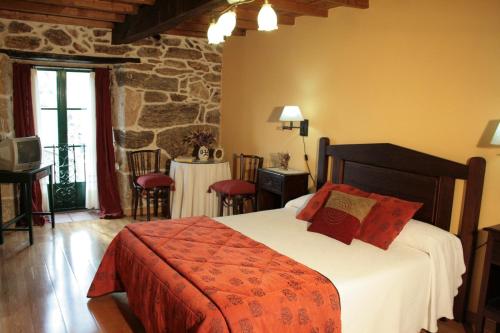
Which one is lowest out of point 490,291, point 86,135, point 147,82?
point 490,291

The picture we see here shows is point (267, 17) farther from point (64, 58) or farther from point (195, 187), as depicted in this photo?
point (64, 58)

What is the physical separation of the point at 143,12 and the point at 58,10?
910 mm

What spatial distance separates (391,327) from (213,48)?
14.6 ft

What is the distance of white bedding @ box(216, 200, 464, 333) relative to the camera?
2273 mm

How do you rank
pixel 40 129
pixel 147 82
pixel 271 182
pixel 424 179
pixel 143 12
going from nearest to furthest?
pixel 424 179
pixel 143 12
pixel 271 182
pixel 40 129
pixel 147 82

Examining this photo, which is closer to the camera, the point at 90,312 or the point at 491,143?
the point at 491,143

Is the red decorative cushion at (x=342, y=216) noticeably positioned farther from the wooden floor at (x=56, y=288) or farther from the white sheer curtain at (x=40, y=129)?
the white sheer curtain at (x=40, y=129)

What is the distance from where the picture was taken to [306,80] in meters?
4.28

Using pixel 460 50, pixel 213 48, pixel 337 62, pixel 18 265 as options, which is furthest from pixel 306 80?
pixel 18 265

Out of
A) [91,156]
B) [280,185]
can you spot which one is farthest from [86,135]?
[280,185]

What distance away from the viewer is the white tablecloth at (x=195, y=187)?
494cm

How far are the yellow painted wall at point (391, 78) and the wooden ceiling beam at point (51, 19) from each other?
1.82 metres

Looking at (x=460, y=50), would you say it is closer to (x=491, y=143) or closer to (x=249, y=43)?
(x=491, y=143)

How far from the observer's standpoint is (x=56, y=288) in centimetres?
323
